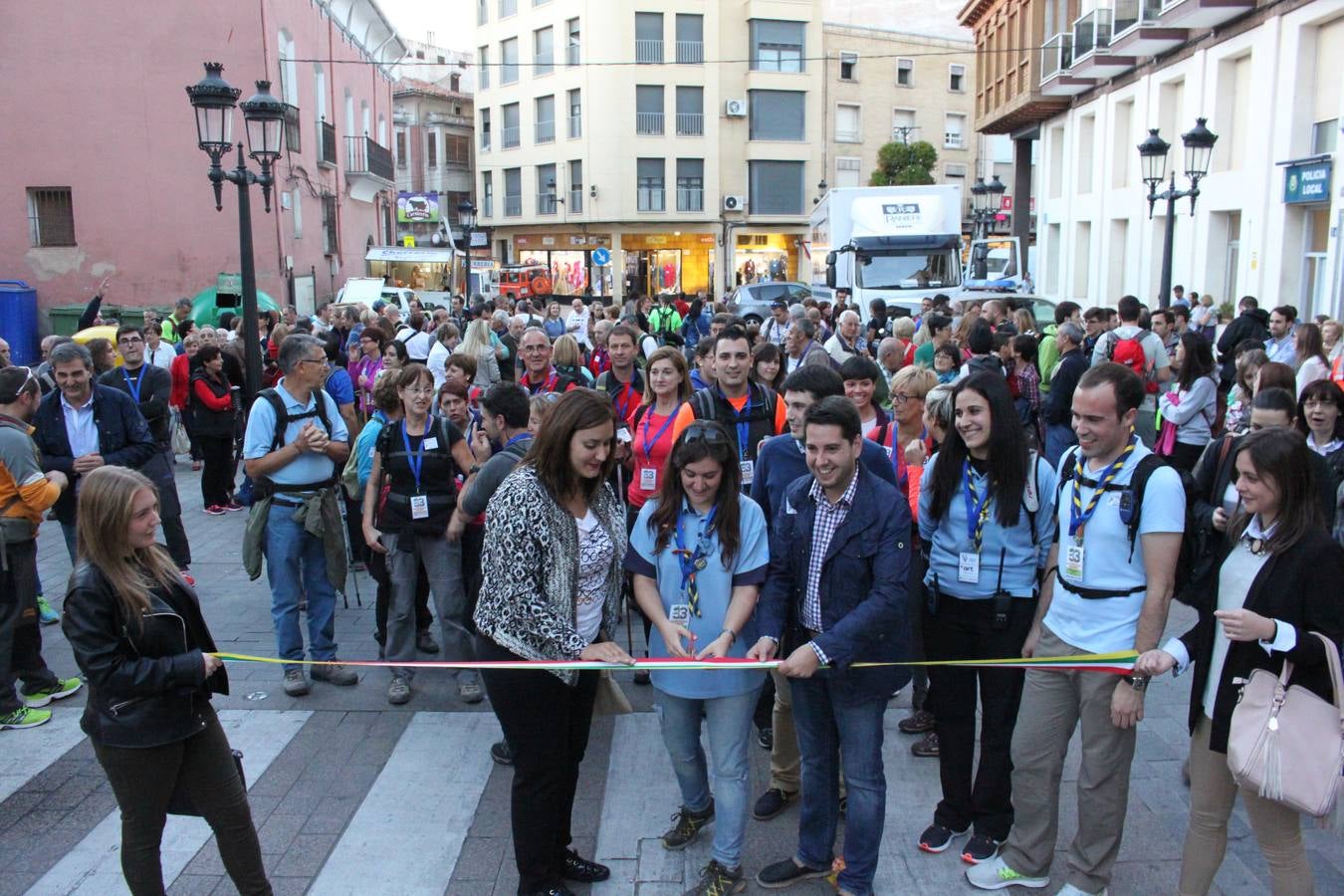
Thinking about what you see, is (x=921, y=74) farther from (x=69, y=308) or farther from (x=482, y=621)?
(x=482, y=621)

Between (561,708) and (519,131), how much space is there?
48281 mm

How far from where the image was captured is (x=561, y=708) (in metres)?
3.63

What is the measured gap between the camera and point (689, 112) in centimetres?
4528

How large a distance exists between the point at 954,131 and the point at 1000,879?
49.7 m

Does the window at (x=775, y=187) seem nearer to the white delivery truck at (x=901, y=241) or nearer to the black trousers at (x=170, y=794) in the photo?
the white delivery truck at (x=901, y=241)

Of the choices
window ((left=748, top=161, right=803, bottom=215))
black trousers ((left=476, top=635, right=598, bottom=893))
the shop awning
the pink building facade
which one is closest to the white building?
black trousers ((left=476, top=635, right=598, bottom=893))

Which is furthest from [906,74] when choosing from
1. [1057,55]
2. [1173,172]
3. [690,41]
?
[1173,172]

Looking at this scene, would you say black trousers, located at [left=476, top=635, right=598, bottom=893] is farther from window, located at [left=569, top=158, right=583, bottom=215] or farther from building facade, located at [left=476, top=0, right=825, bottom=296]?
window, located at [left=569, top=158, right=583, bottom=215]

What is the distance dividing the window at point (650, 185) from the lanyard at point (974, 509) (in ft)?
141

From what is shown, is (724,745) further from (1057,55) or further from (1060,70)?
(1057,55)

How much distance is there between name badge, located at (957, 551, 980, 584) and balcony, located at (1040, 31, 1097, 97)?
23103 millimetres

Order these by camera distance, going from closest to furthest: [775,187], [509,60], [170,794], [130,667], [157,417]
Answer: [130,667], [170,794], [157,417], [775,187], [509,60]

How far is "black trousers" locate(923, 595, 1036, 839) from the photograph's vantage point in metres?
3.96

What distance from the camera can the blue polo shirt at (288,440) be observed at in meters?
5.71
